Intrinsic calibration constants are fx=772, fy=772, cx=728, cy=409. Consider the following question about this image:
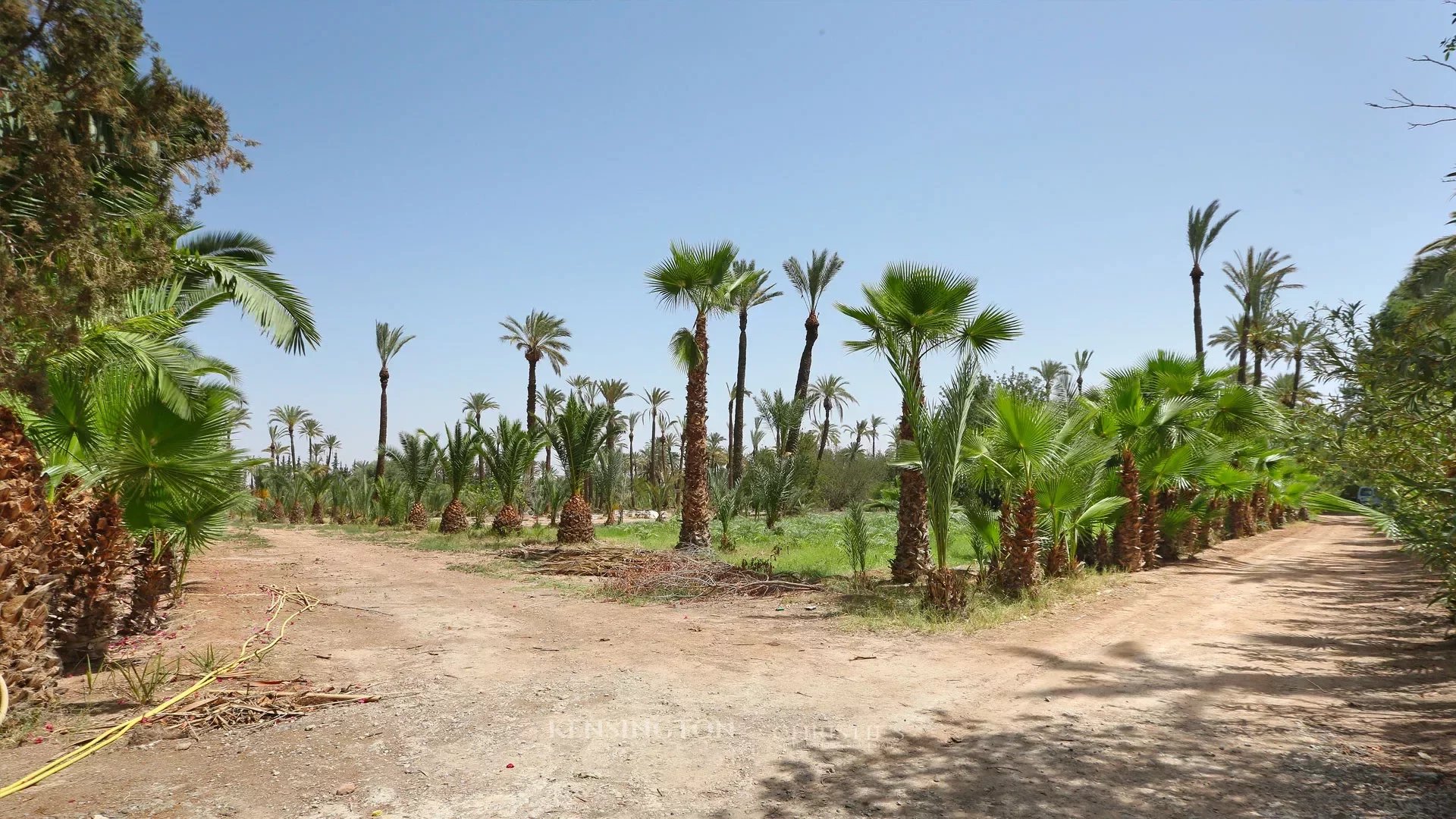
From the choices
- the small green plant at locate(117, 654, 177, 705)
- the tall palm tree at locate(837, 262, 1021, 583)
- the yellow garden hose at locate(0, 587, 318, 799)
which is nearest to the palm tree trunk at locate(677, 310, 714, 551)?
the tall palm tree at locate(837, 262, 1021, 583)

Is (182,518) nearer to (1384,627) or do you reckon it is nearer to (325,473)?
(1384,627)

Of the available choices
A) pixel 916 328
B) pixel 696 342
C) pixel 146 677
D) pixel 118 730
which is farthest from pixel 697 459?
pixel 118 730

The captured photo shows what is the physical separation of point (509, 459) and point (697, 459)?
8306 mm

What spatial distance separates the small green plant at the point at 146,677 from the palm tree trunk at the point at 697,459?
34.7ft

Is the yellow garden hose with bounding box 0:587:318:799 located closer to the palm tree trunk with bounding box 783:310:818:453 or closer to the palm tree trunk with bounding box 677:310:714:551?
the palm tree trunk with bounding box 677:310:714:551

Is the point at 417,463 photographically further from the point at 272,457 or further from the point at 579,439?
the point at 272,457

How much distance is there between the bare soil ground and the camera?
168 inches

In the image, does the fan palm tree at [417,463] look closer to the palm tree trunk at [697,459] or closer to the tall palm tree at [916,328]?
the palm tree trunk at [697,459]

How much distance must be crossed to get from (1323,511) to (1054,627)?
39799mm

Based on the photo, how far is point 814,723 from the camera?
18.5ft

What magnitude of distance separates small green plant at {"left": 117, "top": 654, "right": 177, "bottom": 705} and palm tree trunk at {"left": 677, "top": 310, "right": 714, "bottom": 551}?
10572 mm

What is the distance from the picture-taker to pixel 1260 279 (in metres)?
31.0

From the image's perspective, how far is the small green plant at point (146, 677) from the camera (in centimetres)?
579

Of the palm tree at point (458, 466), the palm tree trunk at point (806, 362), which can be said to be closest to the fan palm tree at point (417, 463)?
the palm tree at point (458, 466)
